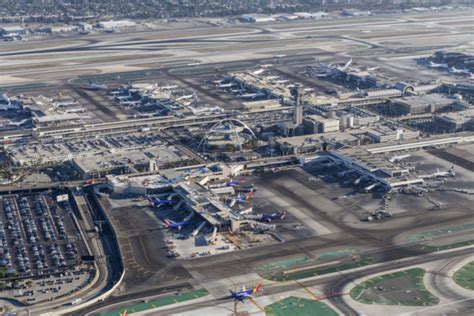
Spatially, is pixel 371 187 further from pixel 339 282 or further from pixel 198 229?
pixel 339 282

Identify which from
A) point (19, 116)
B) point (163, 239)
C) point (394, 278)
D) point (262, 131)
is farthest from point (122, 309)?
point (19, 116)

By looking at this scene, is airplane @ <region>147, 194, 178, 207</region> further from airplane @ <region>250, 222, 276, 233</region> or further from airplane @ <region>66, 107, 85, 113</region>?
airplane @ <region>66, 107, 85, 113</region>

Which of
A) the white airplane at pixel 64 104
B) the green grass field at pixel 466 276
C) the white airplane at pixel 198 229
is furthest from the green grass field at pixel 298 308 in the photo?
the white airplane at pixel 64 104

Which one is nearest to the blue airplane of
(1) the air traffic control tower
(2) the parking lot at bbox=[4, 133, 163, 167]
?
(2) the parking lot at bbox=[4, 133, 163, 167]

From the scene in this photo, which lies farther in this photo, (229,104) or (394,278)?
(229,104)

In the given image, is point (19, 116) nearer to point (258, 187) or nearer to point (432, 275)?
point (258, 187)

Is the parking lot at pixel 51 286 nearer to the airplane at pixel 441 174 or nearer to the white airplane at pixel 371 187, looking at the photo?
the white airplane at pixel 371 187
